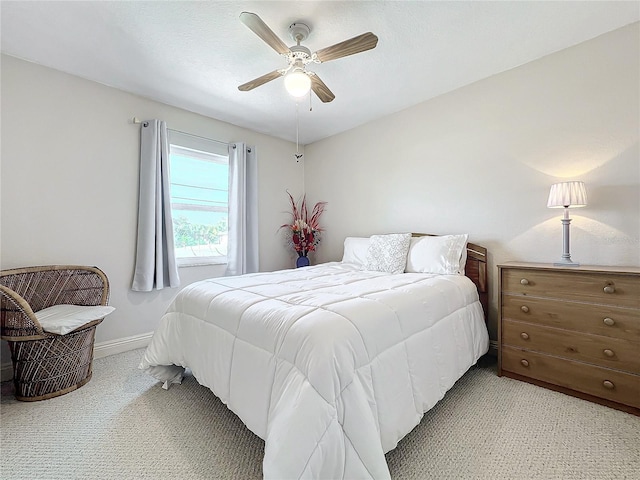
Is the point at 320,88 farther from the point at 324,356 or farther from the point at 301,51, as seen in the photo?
the point at 324,356

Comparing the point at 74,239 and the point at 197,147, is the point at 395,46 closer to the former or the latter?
the point at 197,147

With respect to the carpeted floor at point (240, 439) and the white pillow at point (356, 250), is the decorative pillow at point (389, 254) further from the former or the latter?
the carpeted floor at point (240, 439)

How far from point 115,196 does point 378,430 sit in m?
2.99

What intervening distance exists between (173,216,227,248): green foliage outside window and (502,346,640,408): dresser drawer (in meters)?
3.16

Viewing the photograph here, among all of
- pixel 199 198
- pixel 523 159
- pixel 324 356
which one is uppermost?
pixel 523 159

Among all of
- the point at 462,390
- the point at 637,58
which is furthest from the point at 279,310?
the point at 637,58

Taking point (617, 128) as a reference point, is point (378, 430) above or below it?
below

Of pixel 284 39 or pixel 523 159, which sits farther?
pixel 523 159

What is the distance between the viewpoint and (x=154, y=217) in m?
2.88

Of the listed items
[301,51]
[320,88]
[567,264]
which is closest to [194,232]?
[320,88]

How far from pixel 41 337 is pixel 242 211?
217 centimetres

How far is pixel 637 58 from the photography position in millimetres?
1978

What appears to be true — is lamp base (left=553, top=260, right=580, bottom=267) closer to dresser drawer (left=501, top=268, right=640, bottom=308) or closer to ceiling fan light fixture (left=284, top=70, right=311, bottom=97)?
dresser drawer (left=501, top=268, right=640, bottom=308)

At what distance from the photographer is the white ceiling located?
1.82 meters
